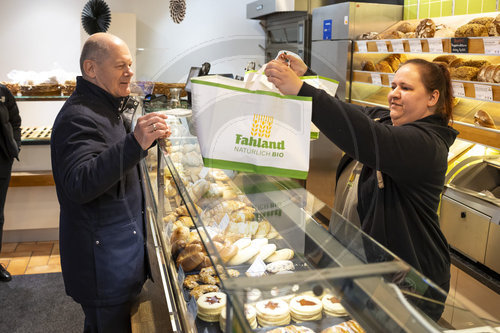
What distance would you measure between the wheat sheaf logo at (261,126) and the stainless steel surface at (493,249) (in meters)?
2.26

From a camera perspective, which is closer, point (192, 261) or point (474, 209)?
point (192, 261)

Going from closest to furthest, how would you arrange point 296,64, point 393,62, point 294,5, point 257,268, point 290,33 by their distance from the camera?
1. point 257,268
2. point 296,64
3. point 393,62
4. point 294,5
5. point 290,33

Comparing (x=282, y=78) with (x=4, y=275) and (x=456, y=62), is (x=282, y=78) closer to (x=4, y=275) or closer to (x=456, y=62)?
(x=456, y=62)

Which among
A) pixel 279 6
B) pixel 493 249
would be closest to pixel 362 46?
pixel 279 6

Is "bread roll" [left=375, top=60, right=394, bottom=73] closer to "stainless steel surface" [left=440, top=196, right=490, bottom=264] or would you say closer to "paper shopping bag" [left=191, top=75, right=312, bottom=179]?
"stainless steel surface" [left=440, top=196, right=490, bottom=264]

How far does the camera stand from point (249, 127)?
1188 millimetres

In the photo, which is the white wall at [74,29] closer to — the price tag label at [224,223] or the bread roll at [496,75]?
the bread roll at [496,75]

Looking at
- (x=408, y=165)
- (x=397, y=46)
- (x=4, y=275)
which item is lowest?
(x=4, y=275)

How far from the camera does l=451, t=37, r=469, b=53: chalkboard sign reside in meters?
3.29

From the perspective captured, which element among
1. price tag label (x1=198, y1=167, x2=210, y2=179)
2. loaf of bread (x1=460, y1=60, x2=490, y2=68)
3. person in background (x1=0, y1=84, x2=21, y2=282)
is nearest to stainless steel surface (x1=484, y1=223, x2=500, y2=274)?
loaf of bread (x1=460, y1=60, x2=490, y2=68)

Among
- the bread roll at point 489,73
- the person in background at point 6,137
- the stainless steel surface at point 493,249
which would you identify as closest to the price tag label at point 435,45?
the bread roll at point 489,73

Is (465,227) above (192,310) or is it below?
below

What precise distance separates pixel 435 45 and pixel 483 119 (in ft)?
2.54

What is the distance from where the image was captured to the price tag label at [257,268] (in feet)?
4.53
